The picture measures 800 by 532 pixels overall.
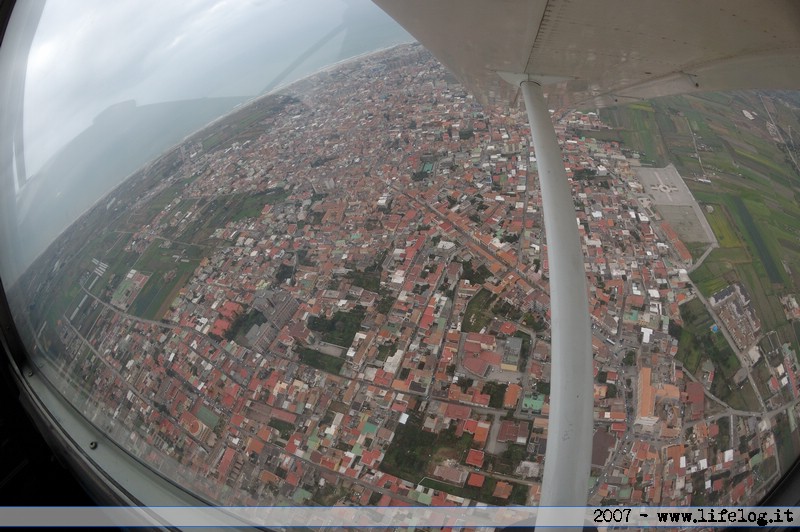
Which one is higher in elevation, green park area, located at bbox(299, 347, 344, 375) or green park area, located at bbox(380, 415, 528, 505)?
green park area, located at bbox(299, 347, 344, 375)

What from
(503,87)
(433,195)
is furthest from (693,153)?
(503,87)

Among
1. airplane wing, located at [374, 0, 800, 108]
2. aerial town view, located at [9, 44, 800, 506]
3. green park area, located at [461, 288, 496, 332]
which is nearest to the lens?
airplane wing, located at [374, 0, 800, 108]

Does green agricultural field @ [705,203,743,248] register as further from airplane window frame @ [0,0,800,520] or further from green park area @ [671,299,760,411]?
airplane window frame @ [0,0,800,520]

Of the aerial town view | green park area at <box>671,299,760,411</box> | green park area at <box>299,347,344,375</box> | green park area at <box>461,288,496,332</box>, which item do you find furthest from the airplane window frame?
green park area at <box>461,288,496,332</box>

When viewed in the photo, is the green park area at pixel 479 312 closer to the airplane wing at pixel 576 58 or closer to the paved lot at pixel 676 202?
the airplane wing at pixel 576 58

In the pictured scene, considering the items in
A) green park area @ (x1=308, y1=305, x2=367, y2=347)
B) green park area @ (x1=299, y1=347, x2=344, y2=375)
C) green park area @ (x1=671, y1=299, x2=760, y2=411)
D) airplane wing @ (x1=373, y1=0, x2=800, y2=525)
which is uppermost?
airplane wing @ (x1=373, y1=0, x2=800, y2=525)

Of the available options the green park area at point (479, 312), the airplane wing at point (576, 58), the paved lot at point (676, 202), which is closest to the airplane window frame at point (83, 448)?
the airplane wing at point (576, 58)

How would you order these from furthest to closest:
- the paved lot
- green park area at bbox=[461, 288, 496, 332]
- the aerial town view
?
the paved lot → green park area at bbox=[461, 288, 496, 332] → the aerial town view
